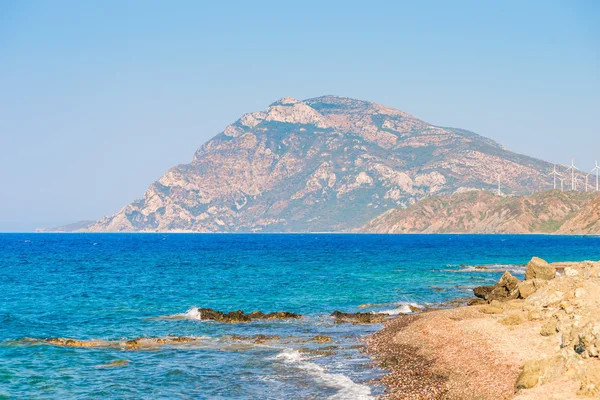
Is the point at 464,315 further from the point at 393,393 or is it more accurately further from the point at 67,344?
the point at 67,344

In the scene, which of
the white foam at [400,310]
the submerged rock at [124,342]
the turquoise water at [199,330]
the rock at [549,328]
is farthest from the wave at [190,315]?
the rock at [549,328]

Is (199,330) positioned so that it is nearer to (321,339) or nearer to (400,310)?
(321,339)

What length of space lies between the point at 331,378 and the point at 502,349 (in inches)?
394

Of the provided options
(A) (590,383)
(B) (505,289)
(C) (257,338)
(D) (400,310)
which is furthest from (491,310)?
(A) (590,383)

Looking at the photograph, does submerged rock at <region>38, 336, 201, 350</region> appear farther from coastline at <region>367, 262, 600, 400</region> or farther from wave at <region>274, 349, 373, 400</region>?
coastline at <region>367, 262, 600, 400</region>

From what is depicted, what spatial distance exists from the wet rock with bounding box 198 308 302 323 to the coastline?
11360 millimetres

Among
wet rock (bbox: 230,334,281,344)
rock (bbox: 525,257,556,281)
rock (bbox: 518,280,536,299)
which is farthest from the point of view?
rock (bbox: 525,257,556,281)

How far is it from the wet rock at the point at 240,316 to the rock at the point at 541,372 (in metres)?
33.7

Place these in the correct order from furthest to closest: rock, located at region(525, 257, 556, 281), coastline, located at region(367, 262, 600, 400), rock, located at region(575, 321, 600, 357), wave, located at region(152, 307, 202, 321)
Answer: rock, located at region(525, 257, 556, 281)
wave, located at region(152, 307, 202, 321)
coastline, located at region(367, 262, 600, 400)
rock, located at region(575, 321, 600, 357)

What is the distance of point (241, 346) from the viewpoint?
4631 centimetres

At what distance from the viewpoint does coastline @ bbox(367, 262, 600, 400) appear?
2723 centimetres

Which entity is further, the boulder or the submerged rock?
the boulder

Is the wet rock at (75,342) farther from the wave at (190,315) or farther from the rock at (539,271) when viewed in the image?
the rock at (539,271)

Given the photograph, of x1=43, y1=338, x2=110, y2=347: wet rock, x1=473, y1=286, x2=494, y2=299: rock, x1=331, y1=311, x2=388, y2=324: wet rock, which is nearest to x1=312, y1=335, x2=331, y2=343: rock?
x1=331, y1=311, x2=388, y2=324: wet rock
